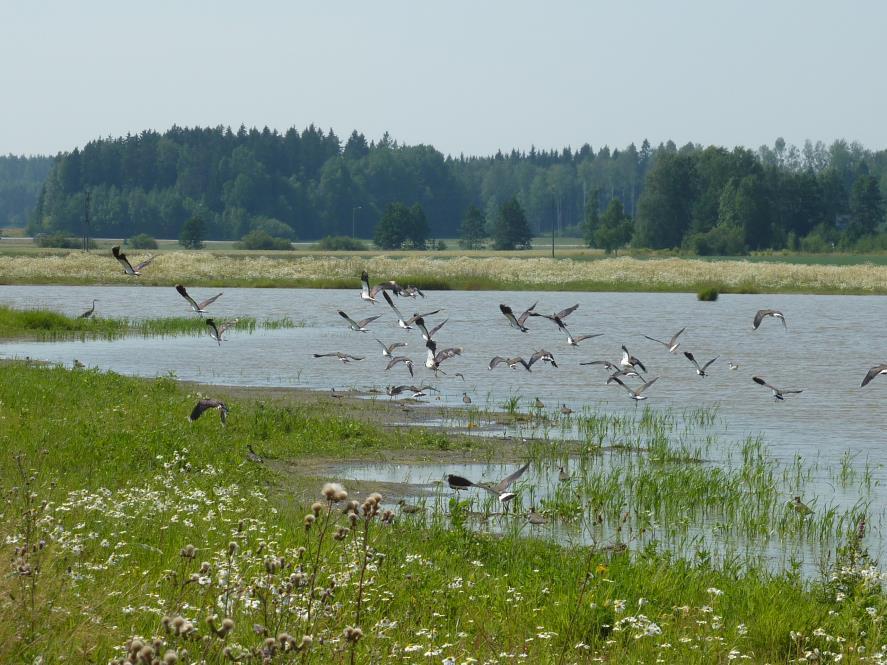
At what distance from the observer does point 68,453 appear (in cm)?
1556

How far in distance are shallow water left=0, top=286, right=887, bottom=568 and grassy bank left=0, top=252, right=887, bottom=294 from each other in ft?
43.8

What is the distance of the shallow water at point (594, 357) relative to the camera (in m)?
25.4

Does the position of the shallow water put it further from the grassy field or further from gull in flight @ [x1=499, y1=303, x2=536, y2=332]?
the grassy field

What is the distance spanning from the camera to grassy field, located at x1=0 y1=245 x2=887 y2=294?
287ft

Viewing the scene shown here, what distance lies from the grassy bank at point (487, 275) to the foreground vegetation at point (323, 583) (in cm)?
6870

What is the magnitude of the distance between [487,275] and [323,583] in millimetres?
82148

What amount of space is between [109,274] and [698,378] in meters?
67.2

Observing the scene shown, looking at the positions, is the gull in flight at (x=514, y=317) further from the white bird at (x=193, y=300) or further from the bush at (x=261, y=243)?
the bush at (x=261, y=243)

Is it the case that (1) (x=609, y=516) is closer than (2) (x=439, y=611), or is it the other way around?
(2) (x=439, y=611)

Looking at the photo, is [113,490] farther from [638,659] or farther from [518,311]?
[518,311]

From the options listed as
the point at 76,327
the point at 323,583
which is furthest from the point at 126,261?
the point at 76,327

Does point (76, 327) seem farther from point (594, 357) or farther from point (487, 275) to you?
point (487, 275)

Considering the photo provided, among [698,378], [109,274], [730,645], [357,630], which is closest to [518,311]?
[698,378]

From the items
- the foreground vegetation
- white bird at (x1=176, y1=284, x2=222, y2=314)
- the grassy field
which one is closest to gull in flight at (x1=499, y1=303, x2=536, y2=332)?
the foreground vegetation
